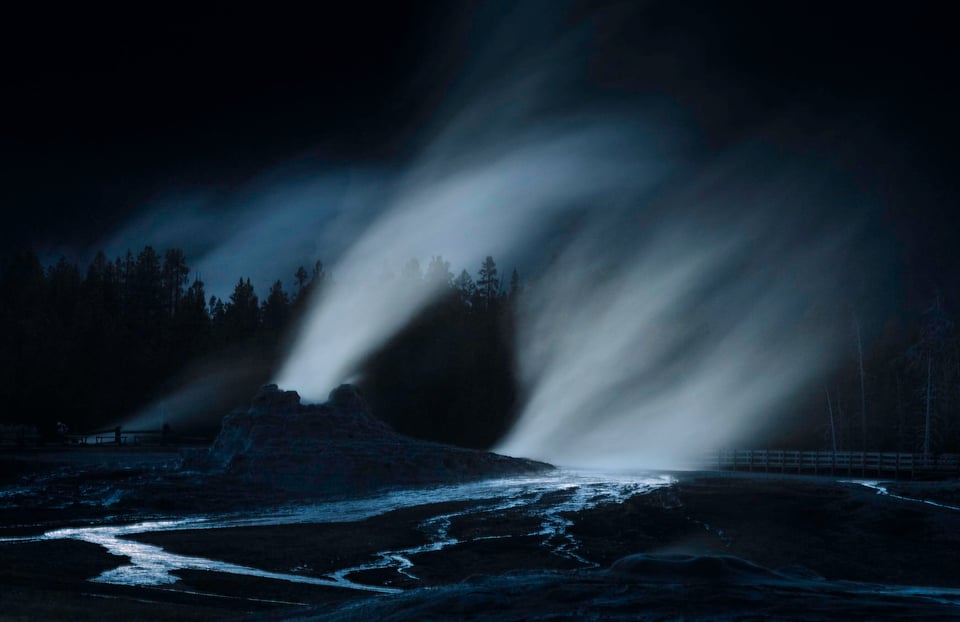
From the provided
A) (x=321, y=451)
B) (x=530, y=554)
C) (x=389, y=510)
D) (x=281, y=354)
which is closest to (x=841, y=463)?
(x=321, y=451)

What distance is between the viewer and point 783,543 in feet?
86.1

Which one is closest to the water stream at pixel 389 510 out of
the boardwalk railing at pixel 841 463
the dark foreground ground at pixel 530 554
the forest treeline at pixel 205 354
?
the dark foreground ground at pixel 530 554

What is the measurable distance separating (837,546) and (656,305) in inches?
2888

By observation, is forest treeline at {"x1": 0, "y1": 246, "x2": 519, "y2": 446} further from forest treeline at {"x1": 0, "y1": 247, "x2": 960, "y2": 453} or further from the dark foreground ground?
the dark foreground ground

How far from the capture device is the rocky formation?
43500 millimetres

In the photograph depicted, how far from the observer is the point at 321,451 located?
45.2 meters

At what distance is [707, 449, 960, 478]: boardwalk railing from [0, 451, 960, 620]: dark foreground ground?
894 centimetres

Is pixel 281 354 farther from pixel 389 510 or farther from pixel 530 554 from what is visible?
pixel 530 554

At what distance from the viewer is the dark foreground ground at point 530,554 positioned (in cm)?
1107

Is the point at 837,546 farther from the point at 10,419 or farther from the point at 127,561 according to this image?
the point at 10,419

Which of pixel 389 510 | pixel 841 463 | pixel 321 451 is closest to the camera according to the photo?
pixel 389 510

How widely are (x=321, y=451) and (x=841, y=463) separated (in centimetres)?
3268

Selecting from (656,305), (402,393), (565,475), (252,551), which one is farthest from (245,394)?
(252,551)

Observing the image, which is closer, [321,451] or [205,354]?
[321,451]
